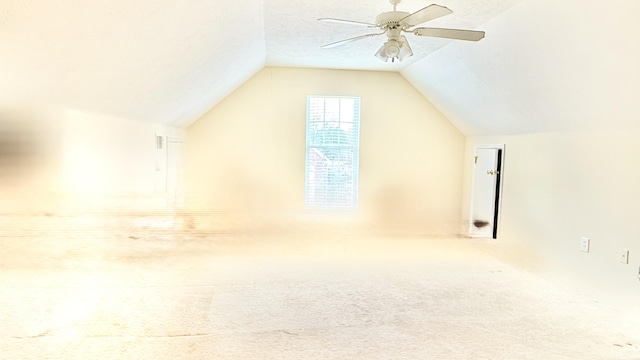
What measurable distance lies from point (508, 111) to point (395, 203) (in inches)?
50.7

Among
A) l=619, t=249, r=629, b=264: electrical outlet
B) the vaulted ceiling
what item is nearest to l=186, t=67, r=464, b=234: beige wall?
the vaulted ceiling

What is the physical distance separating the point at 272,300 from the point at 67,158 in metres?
1.56

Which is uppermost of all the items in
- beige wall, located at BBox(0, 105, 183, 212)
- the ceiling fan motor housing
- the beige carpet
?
the ceiling fan motor housing

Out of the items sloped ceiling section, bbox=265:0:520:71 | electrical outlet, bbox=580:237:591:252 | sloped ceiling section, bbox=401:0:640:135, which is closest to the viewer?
sloped ceiling section, bbox=401:0:640:135

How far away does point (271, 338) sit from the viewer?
210cm

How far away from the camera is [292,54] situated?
3.61 m

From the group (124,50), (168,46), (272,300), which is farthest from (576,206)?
(124,50)

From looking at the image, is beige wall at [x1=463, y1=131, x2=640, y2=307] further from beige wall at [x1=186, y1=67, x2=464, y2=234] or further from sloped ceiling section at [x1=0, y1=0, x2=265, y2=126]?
sloped ceiling section at [x1=0, y1=0, x2=265, y2=126]

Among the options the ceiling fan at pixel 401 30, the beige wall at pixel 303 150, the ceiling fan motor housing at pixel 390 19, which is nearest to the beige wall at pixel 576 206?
the beige wall at pixel 303 150

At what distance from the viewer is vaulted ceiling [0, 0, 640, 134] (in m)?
1.78

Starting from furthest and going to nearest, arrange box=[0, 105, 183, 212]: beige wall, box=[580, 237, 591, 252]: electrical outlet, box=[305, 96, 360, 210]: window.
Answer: box=[305, 96, 360, 210]: window → box=[580, 237, 591, 252]: electrical outlet → box=[0, 105, 183, 212]: beige wall

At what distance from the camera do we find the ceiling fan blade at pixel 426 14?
6.27ft

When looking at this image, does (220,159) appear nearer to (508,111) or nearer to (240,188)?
(240,188)

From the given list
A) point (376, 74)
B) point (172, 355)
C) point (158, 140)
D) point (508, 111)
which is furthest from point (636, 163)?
point (158, 140)
